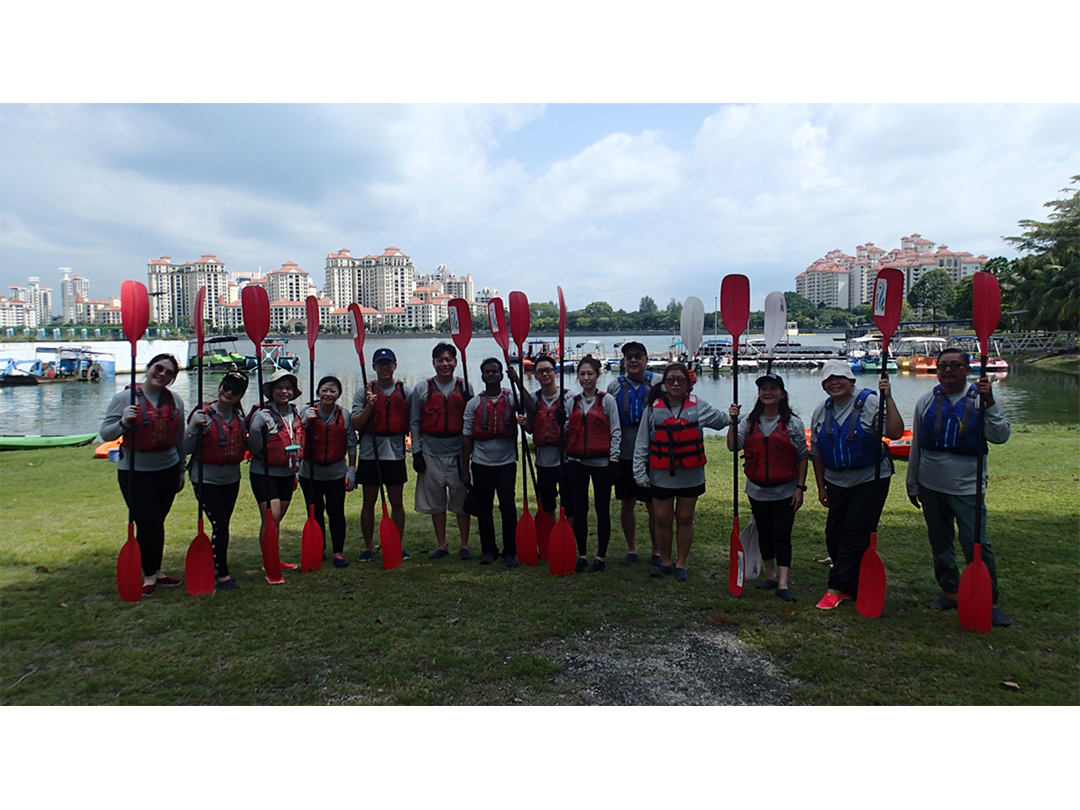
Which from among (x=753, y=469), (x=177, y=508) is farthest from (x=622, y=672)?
(x=177, y=508)

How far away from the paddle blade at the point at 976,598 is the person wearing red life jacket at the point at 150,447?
17.6ft

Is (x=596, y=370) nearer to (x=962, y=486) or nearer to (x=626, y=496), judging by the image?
(x=626, y=496)

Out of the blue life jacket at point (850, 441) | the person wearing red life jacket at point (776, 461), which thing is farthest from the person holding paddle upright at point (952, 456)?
the person wearing red life jacket at point (776, 461)

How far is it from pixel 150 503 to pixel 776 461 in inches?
181

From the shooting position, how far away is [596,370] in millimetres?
5246

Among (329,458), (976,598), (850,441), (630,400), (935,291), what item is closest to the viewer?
(976,598)

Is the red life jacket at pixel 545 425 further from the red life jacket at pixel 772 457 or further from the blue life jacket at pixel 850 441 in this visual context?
the blue life jacket at pixel 850 441

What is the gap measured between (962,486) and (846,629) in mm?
1230

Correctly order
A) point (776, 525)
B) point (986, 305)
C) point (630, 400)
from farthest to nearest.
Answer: point (630, 400)
point (776, 525)
point (986, 305)

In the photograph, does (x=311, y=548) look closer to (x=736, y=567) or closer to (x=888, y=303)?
(x=736, y=567)

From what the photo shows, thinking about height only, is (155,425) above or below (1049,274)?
below

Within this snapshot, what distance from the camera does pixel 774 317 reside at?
17.3 feet

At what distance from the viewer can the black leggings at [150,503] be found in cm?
470

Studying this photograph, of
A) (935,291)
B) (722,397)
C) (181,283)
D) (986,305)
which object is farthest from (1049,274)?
(181,283)
